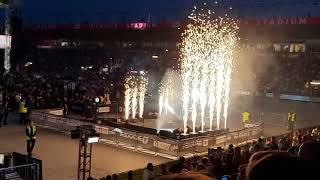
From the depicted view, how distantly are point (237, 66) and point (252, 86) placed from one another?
19.5ft

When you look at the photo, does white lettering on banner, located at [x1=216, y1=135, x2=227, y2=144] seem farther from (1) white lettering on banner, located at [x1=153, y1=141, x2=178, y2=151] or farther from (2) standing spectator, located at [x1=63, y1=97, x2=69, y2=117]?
(2) standing spectator, located at [x1=63, y1=97, x2=69, y2=117]

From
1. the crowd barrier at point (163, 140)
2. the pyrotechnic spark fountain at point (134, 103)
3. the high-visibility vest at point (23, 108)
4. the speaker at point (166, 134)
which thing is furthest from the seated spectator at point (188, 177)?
the pyrotechnic spark fountain at point (134, 103)

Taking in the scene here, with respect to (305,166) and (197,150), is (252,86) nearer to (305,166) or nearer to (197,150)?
(197,150)

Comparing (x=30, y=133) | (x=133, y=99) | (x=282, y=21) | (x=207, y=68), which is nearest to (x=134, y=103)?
(x=133, y=99)

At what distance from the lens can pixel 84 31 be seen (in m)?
70.8

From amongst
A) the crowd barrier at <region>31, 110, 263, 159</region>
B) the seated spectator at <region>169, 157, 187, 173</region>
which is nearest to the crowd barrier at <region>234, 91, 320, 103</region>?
the crowd barrier at <region>31, 110, 263, 159</region>

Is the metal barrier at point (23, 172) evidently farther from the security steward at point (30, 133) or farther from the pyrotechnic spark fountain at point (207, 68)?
the pyrotechnic spark fountain at point (207, 68)

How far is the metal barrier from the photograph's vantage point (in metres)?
11.5

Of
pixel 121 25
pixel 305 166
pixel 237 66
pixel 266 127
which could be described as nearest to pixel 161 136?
pixel 266 127

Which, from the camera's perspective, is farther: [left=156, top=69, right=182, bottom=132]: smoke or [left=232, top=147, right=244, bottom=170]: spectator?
[left=156, top=69, right=182, bottom=132]: smoke

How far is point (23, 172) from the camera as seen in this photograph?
12016 mm

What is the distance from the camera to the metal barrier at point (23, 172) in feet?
37.6

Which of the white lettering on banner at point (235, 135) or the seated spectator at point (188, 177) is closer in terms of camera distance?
the seated spectator at point (188, 177)

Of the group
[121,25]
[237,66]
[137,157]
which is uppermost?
[121,25]
